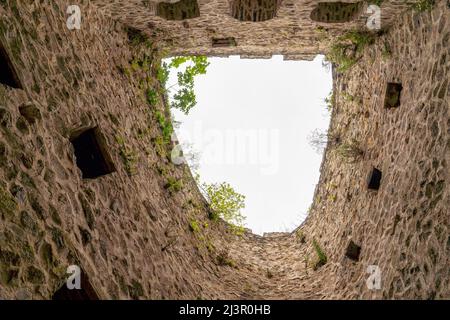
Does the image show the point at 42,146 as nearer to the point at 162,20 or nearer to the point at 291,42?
the point at 162,20

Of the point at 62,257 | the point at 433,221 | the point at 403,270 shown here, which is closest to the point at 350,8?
the point at 433,221

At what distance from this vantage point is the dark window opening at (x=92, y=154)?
548 centimetres

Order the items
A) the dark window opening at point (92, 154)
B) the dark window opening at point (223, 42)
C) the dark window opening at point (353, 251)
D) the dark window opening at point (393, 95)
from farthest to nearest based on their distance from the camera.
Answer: the dark window opening at point (223, 42), the dark window opening at point (353, 251), the dark window opening at point (393, 95), the dark window opening at point (92, 154)

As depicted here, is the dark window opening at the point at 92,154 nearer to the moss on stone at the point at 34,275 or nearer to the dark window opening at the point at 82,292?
the dark window opening at the point at 82,292

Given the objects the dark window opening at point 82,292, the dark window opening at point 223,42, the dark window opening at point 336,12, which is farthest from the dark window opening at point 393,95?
the dark window opening at point 82,292

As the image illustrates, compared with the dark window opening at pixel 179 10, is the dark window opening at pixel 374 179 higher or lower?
lower

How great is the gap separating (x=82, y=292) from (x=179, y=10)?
5.23 metres

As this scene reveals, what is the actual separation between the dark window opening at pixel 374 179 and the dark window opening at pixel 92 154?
4.42 m

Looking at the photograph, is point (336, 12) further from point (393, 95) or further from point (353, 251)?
point (353, 251)

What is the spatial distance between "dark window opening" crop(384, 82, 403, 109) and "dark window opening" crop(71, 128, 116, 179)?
4.70m

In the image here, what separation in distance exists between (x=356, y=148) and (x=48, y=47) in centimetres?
592

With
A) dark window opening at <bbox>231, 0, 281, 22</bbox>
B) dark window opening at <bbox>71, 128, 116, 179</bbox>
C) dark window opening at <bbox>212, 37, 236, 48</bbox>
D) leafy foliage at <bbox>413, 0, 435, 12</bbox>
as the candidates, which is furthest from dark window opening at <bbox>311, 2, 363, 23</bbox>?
dark window opening at <bbox>71, 128, 116, 179</bbox>

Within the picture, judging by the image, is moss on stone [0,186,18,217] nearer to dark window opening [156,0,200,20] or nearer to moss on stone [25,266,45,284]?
moss on stone [25,266,45,284]

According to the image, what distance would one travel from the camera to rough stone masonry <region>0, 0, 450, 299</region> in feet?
13.9
